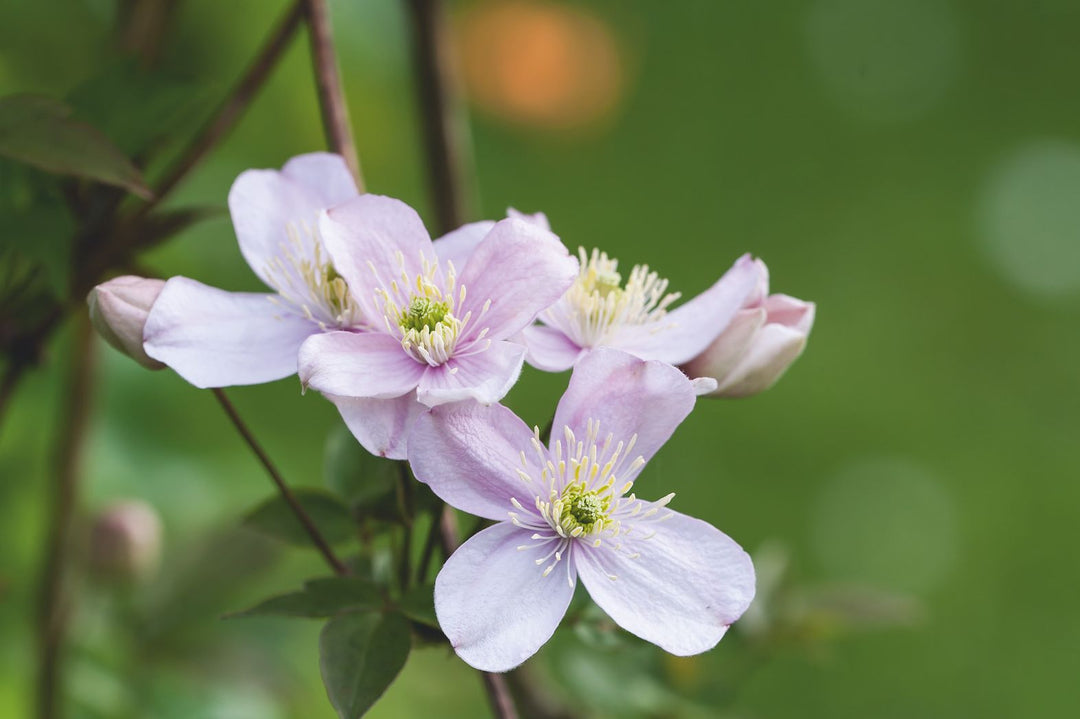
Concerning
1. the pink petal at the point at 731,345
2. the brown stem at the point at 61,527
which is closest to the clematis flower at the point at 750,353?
the pink petal at the point at 731,345

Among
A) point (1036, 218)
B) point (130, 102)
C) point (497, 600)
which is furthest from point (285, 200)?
point (1036, 218)

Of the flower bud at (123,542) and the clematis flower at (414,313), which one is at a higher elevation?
the clematis flower at (414,313)

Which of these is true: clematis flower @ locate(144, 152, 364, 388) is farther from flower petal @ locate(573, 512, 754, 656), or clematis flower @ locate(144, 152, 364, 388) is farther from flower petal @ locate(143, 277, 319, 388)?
flower petal @ locate(573, 512, 754, 656)

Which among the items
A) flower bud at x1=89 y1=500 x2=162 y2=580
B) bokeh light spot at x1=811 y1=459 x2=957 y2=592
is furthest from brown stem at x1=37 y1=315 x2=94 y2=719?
bokeh light spot at x1=811 y1=459 x2=957 y2=592

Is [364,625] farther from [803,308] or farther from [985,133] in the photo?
[985,133]

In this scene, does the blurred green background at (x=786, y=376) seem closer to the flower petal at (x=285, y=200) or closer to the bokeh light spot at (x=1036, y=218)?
the bokeh light spot at (x=1036, y=218)

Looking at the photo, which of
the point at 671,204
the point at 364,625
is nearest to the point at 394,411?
the point at 364,625
